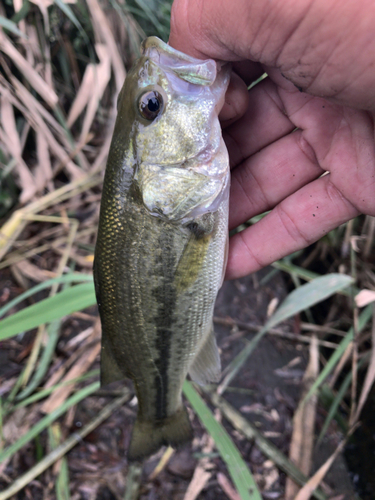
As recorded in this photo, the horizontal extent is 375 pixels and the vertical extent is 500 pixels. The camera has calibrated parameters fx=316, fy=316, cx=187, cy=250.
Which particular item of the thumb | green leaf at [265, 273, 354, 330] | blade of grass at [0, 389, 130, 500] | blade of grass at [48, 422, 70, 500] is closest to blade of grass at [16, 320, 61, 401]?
blade of grass at [48, 422, 70, 500]

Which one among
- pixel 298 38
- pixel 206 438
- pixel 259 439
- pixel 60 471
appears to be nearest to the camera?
pixel 298 38

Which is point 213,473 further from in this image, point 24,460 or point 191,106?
point 191,106

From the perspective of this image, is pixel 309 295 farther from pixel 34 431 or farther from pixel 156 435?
pixel 34 431

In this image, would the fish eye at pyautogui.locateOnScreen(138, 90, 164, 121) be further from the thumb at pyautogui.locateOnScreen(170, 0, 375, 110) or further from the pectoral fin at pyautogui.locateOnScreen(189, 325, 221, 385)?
the pectoral fin at pyautogui.locateOnScreen(189, 325, 221, 385)

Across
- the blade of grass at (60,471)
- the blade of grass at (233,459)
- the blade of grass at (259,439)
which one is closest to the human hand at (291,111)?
the blade of grass at (233,459)

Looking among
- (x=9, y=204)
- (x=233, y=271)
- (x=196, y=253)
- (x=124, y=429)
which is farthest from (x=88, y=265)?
(x=196, y=253)

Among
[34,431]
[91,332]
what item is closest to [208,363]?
[34,431]

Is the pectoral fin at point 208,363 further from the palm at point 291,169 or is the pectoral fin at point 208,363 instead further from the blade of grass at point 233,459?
the palm at point 291,169
